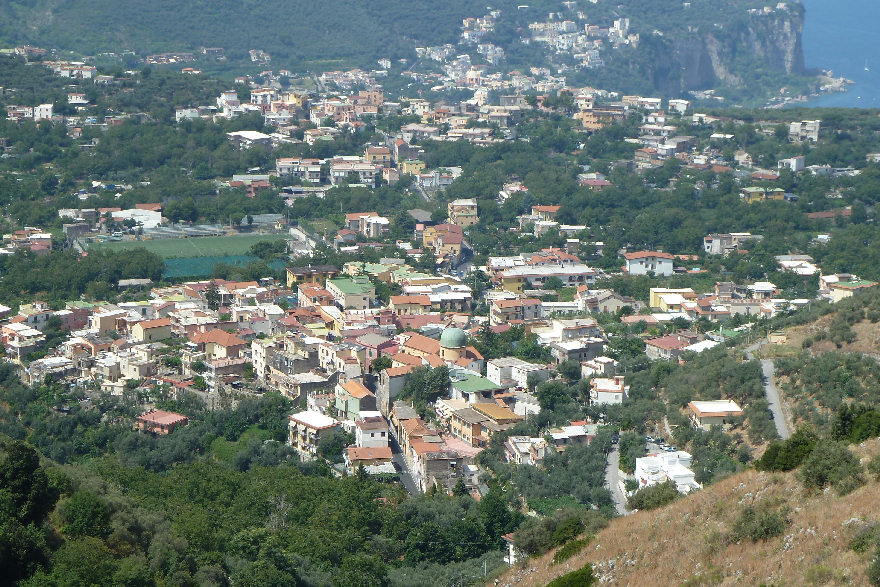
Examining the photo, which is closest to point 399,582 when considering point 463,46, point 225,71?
point 225,71

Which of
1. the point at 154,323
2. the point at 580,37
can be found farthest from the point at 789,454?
the point at 580,37

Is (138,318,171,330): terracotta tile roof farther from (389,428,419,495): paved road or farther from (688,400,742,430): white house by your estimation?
(688,400,742,430): white house

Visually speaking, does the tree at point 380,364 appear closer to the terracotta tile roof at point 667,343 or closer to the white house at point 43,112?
the terracotta tile roof at point 667,343

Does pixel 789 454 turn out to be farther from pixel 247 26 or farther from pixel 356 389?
pixel 247 26

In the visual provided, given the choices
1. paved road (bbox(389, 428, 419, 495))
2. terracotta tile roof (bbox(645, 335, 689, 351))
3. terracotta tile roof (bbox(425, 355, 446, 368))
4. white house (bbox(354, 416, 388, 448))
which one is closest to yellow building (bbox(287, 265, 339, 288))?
terracotta tile roof (bbox(425, 355, 446, 368))

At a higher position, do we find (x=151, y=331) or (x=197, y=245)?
(x=151, y=331)

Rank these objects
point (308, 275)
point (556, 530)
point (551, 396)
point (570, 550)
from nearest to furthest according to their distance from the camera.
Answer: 1. point (570, 550)
2. point (556, 530)
3. point (551, 396)
4. point (308, 275)

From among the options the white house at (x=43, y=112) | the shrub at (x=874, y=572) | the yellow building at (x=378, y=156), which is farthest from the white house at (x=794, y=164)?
the shrub at (x=874, y=572)
